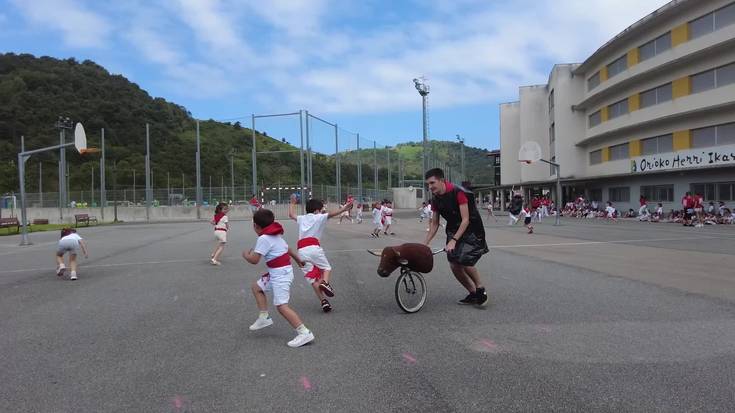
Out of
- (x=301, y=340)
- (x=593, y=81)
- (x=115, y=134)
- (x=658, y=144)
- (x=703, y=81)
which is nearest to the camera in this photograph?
(x=301, y=340)

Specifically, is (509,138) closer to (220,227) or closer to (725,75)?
(725,75)

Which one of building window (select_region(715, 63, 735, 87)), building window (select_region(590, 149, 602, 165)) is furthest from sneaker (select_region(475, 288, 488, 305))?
building window (select_region(590, 149, 602, 165))

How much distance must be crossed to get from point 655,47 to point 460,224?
35.7m

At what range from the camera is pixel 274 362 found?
5.00 metres

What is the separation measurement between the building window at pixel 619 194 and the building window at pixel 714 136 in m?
7.56

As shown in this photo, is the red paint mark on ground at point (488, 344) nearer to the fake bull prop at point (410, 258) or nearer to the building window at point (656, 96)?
the fake bull prop at point (410, 258)

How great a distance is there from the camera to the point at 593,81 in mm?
45000

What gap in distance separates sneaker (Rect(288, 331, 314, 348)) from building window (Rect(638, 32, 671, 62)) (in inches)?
1455

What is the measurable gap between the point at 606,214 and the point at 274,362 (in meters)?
37.8

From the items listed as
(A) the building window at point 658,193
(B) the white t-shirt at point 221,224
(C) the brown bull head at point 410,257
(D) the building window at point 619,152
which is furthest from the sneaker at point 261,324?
(D) the building window at point 619,152

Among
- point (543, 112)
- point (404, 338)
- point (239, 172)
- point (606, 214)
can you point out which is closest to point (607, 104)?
point (606, 214)

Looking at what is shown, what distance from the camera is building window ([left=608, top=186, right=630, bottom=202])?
41.1 m

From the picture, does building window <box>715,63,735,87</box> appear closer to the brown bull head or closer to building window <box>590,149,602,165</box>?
building window <box>590,149,602,165</box>

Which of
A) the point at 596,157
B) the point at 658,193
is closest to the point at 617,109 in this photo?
the point at 596,157
